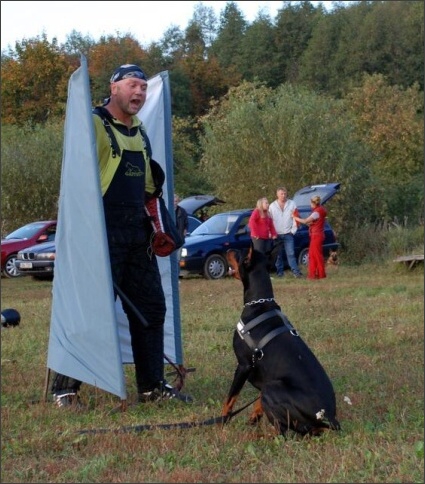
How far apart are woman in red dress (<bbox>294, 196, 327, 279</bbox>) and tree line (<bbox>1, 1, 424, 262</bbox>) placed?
4115 mm

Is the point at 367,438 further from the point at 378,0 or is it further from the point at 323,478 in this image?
the point at 378,0

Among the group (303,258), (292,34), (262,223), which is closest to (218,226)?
(303,258)

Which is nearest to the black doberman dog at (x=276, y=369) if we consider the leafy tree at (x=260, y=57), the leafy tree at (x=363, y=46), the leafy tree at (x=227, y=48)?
the leafy tree at (x=227, y=48)

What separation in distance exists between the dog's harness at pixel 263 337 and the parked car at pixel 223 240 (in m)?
14.8

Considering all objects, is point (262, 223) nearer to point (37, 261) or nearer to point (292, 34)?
point (37, 261)

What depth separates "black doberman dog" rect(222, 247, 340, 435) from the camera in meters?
5.38

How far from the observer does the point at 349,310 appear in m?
12.6

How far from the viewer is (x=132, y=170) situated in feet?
21.8

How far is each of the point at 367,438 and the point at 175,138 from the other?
3678 centimetres

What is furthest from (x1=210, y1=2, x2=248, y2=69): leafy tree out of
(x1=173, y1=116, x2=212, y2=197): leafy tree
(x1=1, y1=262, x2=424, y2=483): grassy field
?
(x1=1, y1=262, x2=424, y2=483): grassy field

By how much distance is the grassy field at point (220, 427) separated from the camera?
15.9 ft

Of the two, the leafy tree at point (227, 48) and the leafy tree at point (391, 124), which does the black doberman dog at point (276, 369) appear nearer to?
the leafy tree at point (227, 48)

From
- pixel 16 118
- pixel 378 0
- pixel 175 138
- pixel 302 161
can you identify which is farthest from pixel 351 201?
pixel 378 0

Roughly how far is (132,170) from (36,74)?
12.8 meters
